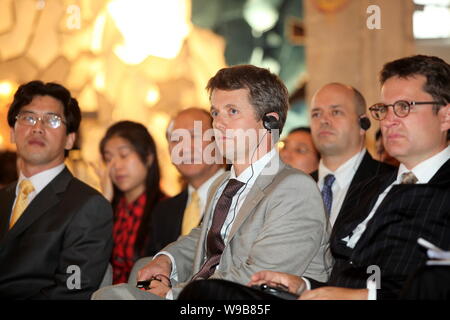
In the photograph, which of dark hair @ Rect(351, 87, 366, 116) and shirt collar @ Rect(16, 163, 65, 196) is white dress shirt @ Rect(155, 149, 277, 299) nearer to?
shirt collar @ Rect(16, 163, 65, 196)

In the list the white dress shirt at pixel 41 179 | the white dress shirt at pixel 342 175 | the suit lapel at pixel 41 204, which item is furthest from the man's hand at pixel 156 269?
the white dress shirt at pixel 342 175

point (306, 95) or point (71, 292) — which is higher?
point (306, 95)

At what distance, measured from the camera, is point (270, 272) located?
2350 millimetres

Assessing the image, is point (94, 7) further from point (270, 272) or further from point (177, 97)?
point (270, 272)

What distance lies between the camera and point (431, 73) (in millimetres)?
2697

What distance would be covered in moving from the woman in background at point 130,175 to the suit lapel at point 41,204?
39.5 inches

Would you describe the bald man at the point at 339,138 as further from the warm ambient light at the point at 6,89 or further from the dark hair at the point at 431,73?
the warm ambient light at the point at 6,89

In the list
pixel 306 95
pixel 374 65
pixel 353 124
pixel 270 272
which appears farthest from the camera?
pixel 306 95

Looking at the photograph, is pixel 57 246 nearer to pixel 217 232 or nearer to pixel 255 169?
pixel 217 232

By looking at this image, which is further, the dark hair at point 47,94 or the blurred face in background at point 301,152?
the blurred face in background at point 301,152

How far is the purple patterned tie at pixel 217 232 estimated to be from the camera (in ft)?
8.95

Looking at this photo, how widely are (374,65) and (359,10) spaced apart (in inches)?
22.9

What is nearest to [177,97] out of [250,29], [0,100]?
[250,29]

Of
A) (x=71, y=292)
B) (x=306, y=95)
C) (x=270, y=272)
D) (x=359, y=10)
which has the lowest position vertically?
(x=71, y=292)
